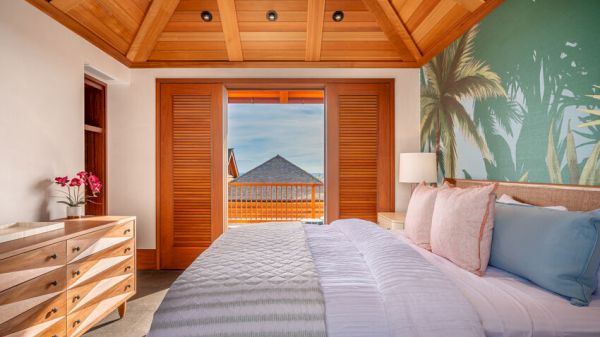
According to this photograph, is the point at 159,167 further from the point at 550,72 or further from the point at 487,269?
the point at 550,72

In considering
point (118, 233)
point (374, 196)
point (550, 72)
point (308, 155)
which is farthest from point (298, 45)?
point (308, 155)

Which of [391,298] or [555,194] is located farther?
[555,194]

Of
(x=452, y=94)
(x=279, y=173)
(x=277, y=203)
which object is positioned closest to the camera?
(x=452, y=94)

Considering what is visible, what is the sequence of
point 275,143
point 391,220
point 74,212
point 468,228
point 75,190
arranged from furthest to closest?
point 275,143
point 391,220
point 75,190
point 74,212
point 468,228

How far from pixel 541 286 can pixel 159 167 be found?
3649 millimetres

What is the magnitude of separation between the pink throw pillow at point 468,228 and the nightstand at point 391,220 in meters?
1.17

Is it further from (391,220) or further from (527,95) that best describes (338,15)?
(391,220)

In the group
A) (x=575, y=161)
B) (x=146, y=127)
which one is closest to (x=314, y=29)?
(x=146, y=127)

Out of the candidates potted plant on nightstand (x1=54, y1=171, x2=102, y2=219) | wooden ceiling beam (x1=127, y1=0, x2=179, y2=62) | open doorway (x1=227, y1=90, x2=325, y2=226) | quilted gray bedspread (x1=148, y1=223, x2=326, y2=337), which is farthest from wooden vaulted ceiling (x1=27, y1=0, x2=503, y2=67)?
open doorway (x1=227, y1=90, x2=325, y2=226)

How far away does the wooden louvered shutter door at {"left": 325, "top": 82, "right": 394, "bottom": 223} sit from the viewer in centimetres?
370

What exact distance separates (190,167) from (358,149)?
2.05 meters

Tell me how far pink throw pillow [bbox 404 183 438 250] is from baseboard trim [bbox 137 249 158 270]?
2985 mm

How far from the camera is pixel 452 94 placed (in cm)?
294

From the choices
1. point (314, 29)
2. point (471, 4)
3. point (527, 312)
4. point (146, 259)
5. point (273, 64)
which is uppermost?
point (314, 29)
